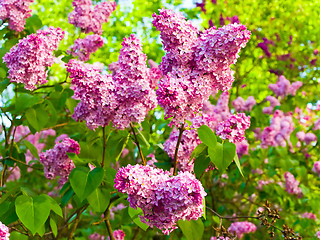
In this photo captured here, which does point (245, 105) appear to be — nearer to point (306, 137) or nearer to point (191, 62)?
point (306, 137)

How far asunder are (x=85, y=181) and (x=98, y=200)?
0.14 m

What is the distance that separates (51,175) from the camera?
2342mm

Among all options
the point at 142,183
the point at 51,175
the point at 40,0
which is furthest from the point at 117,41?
the point at 142,183

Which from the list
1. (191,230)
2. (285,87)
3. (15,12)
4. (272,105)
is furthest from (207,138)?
(285,87)

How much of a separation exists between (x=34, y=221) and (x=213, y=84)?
37.0 inches

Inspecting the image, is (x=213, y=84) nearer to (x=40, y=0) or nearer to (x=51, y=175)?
(x=51, y=175)

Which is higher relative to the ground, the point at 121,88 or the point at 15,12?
the point at 15,12

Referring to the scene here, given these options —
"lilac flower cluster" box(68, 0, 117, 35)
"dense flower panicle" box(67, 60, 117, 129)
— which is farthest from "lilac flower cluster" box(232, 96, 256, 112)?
"dense flower panicle" box(67, 60, 117, 129)

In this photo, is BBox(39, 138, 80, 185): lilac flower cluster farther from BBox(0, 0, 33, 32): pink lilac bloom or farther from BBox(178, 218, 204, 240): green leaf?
BBox(0, 0, 33, 32): pink lilac bloom

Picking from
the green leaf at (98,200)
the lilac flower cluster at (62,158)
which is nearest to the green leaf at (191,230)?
the green leaf at (98,200)

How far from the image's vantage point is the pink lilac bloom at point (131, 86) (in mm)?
1818

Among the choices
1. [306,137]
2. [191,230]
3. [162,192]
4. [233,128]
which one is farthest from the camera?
[306,137]

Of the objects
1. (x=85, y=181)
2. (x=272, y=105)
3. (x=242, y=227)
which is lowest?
(x=242, y=227)

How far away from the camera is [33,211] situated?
1.62 metres
